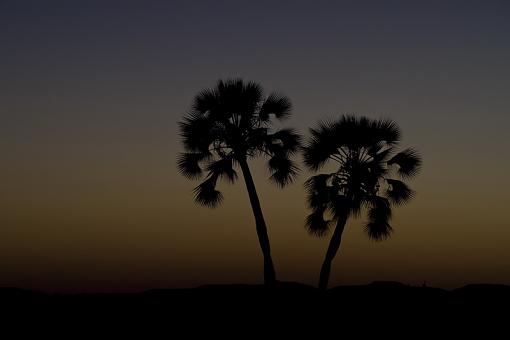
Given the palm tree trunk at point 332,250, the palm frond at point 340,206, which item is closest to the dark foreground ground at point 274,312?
the palm tree trunk at point 332,250

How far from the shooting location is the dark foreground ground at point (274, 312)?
23.7 m

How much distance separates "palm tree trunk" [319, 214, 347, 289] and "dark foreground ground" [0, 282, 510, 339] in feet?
4.24

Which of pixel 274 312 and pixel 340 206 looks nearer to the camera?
pixel 274 312

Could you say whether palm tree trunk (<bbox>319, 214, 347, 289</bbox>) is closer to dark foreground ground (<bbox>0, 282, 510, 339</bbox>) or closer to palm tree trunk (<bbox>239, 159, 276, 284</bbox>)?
dark foreground ground (<bbox>0, 282, 510, 339</bbox>)

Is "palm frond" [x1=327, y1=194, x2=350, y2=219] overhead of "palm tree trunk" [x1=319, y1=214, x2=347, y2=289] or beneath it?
overhead

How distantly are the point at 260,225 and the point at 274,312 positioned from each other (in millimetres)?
7920

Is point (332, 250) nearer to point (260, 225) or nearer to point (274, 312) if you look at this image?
point (260, 225)

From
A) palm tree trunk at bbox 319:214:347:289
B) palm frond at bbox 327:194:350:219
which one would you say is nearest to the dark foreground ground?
palm tree trunk at bbox 319:214:347:289

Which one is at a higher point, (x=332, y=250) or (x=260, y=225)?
(x=260, y=225)

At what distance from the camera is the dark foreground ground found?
23.7 metres

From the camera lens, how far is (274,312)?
2666 cm

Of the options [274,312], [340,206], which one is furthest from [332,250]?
[274,312]

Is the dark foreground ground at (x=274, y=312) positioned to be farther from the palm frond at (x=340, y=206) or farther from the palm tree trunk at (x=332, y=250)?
the palm frond at (x=340, y=206)

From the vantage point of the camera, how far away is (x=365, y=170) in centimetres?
3438
